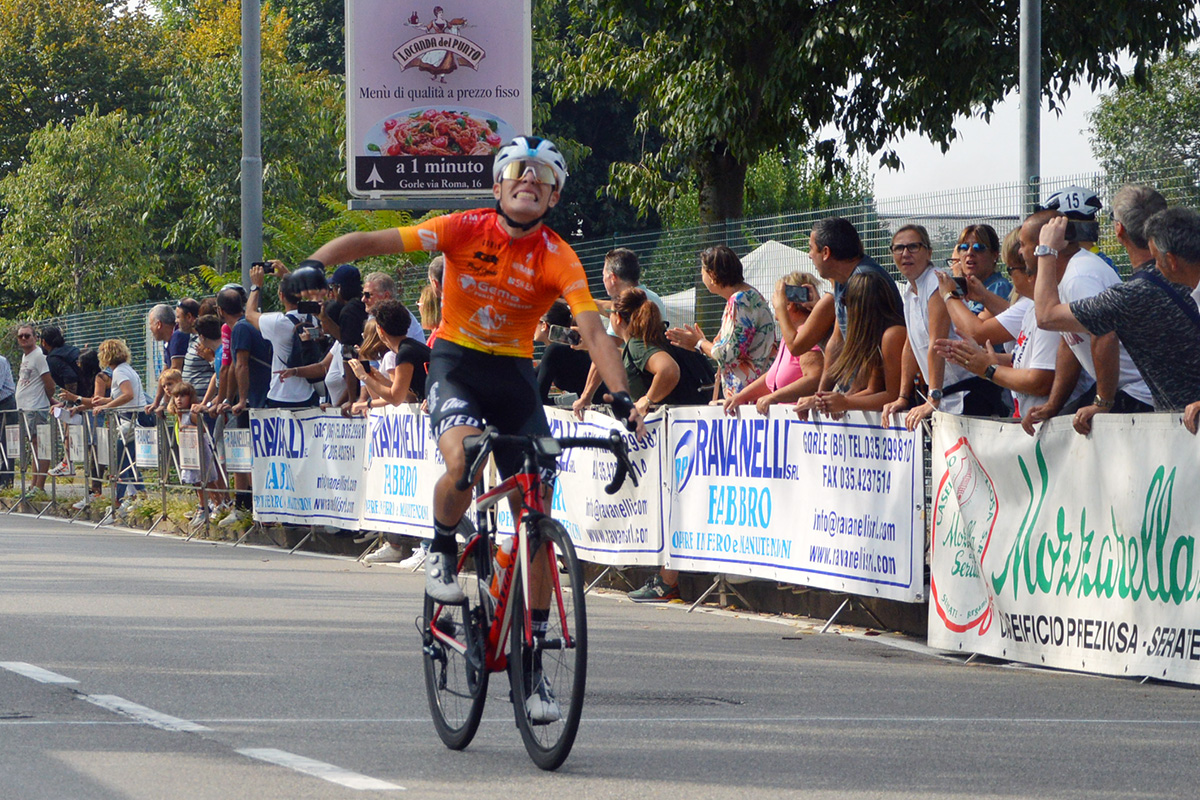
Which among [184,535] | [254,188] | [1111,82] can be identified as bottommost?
[184,535]

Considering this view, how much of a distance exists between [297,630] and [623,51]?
61.1ft

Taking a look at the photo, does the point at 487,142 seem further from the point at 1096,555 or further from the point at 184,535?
the point at 1096,555

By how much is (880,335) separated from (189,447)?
920 centimetres

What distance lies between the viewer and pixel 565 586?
5.98m

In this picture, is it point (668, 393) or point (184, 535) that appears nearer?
point (668, 393)

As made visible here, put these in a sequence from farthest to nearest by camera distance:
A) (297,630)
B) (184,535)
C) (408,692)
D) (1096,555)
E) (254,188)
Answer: (254,188) < (184,535) < (297,630) < (1096,555) < (408,692)

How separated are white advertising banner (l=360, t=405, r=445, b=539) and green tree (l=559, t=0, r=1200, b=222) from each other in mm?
9976

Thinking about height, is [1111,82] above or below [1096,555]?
above

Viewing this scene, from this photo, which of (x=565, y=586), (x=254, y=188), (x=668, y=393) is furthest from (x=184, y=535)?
(x=565, y=586)

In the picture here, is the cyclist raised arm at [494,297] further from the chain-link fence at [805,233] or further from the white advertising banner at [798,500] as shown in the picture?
the chain-link fence at [805,233]

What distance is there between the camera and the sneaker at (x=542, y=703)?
5859mm

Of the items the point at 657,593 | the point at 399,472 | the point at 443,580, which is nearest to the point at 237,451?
the point at 399,472

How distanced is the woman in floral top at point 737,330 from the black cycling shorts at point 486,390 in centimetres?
479

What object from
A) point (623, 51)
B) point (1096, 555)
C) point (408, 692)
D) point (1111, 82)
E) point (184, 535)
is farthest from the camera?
point (623, 51)
